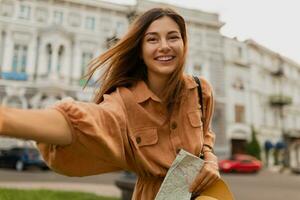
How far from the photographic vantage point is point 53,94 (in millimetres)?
20203

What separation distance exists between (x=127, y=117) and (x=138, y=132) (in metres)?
0.07

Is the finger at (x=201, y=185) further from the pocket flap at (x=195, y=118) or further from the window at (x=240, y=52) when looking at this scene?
the window at (x=240, y=52)

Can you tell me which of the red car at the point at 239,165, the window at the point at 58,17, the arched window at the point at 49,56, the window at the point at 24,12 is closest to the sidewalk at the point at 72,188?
the red car at the point at 239,165

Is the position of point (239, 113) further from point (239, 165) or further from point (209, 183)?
point (209, 183)

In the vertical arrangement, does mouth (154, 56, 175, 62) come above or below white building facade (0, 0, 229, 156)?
below

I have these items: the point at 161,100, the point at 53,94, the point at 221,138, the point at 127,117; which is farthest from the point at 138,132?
the point at 221,138

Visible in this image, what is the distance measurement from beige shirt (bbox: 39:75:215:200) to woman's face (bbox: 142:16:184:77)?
0.09 m

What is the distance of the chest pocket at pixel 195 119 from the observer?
4.31 feet

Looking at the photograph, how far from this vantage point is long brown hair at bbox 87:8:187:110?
1.32 meters

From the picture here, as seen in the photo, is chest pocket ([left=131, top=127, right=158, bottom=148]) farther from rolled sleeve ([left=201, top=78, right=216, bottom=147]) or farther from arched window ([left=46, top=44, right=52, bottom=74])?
arched window ([left=46, top=44, right=52, bottom=74])

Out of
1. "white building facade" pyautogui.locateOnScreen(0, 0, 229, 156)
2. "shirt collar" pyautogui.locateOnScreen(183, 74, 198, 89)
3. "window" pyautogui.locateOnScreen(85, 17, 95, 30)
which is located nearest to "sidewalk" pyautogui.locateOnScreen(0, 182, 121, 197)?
"shirt collar" pyautogui.locateOnScreen(183, 74, 198, 89)

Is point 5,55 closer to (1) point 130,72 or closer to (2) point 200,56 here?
(2) point 200,56

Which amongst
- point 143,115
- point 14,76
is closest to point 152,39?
point 143,115

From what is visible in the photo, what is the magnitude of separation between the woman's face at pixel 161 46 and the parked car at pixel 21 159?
14.5 metres
